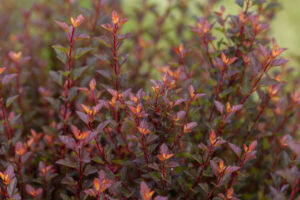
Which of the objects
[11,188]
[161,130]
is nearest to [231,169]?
[161,130]

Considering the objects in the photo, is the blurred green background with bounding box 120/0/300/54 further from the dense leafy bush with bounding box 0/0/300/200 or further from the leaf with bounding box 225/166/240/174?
the leaf with bounding box 225/166/240/174

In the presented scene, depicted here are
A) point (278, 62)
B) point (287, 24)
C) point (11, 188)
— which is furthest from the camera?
point (287, 24)

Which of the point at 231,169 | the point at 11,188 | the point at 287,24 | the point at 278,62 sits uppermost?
the point at 287,24

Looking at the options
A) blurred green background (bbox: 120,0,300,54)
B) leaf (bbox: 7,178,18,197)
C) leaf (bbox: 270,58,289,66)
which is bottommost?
leaf (bbox: 7,178,18,197)

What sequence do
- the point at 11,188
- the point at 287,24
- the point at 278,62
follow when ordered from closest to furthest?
the point at 11,188, the point at 278,62, the point at 287,24

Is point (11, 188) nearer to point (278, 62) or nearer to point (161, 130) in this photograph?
point (161, 130)

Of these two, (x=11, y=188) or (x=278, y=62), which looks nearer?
(x=11, y=188)

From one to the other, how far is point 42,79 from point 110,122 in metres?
1.23

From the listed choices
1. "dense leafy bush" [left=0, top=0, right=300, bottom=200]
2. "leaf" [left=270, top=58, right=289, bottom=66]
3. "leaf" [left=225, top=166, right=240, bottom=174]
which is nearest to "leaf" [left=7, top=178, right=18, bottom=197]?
"dense leafy bush" [left=0, top=0, right=300, bottom=200]

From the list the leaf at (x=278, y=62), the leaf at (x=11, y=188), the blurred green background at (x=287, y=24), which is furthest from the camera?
the blurred green background at (x=287, y=24)

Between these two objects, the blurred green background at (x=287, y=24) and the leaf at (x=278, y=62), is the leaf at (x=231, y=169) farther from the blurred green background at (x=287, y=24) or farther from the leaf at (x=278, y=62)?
the blurred green background at (x=287, y=24)

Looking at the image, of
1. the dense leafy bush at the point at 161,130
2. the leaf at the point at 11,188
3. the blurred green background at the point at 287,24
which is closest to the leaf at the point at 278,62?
the dense leafy bush at the point at 161,130

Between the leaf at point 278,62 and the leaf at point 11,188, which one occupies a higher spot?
the leaf at point 278,62

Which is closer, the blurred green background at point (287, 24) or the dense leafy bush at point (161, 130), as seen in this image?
the dense leafy bush at point (161, 130)
